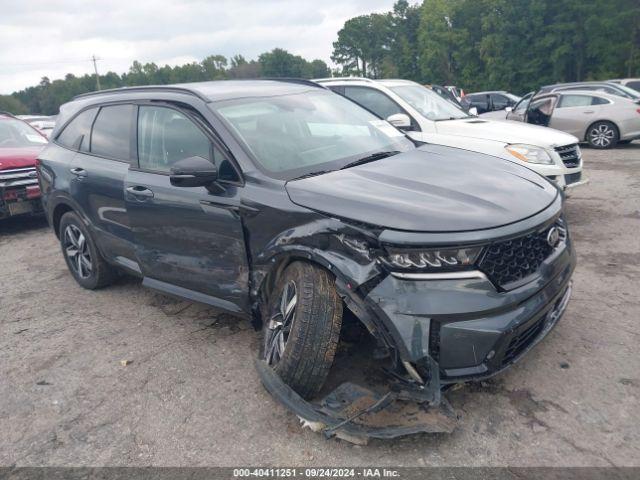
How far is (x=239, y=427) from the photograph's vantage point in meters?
2.87

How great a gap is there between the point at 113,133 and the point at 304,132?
177 cm

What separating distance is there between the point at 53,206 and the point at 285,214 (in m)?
3.26

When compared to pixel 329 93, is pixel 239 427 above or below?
below

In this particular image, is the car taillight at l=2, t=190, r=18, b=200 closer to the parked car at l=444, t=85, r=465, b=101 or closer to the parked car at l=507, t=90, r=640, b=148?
the parked car at l=507, t=90, r=640, b=148

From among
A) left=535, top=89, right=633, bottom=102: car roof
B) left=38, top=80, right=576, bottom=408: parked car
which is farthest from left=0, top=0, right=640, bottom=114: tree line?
left=38, top=80, right=576, bottom=408: parked car

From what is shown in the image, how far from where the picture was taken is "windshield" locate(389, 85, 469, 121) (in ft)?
23.3

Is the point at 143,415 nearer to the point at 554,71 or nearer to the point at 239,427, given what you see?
the point at 239,427

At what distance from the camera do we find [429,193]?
2.89 m

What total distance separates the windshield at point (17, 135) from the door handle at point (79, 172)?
4345 mm

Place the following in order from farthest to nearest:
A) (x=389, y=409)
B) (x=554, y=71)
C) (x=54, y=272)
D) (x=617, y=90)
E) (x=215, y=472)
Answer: (x=554, y=71) < (x=617, y=90) < (x=54, y=272) < (x=389, y=409) < (x=215, y=472)

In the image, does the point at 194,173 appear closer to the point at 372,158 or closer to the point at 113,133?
the point at 372,158

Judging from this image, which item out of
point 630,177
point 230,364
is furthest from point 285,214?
point 630,177

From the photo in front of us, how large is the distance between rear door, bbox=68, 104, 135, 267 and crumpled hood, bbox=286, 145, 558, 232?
1.77 m

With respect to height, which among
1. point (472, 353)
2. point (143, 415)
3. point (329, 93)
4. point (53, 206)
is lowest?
point (143, 415)
